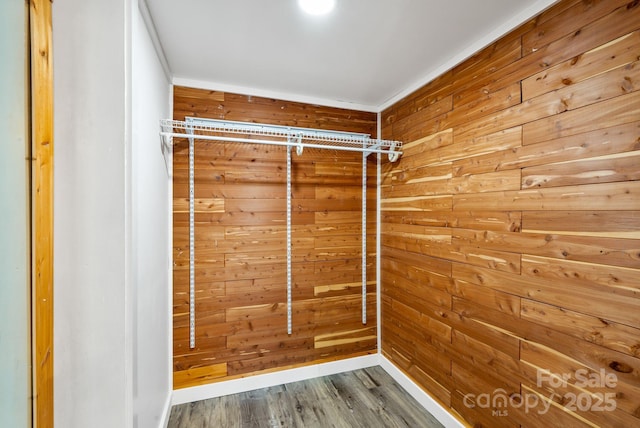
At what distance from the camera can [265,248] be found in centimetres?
211

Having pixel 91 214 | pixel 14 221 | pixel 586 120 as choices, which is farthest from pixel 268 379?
pixel 586 120

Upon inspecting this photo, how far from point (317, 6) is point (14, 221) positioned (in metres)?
1.43

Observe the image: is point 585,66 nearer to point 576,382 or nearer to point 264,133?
point 576,382

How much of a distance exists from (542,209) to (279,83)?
1854mm

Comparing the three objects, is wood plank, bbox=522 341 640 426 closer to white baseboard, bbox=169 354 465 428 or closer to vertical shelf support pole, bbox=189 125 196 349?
white baseboard, bbox=169 354 465 428

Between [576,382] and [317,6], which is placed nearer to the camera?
[576,382]

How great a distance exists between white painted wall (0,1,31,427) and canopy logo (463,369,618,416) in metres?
1.98

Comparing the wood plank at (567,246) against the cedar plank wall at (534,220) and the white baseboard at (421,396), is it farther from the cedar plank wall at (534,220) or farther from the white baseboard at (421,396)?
the white baseboard at (421,396)

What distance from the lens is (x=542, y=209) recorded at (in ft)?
3.95

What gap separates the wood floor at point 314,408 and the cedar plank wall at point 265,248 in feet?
0.56

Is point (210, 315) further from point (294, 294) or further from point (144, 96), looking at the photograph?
point (144, 96)

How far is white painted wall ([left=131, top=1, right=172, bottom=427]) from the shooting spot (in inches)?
44.7

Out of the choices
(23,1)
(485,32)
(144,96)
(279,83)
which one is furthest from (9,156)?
(485,32)

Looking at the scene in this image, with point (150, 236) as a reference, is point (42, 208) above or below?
above
